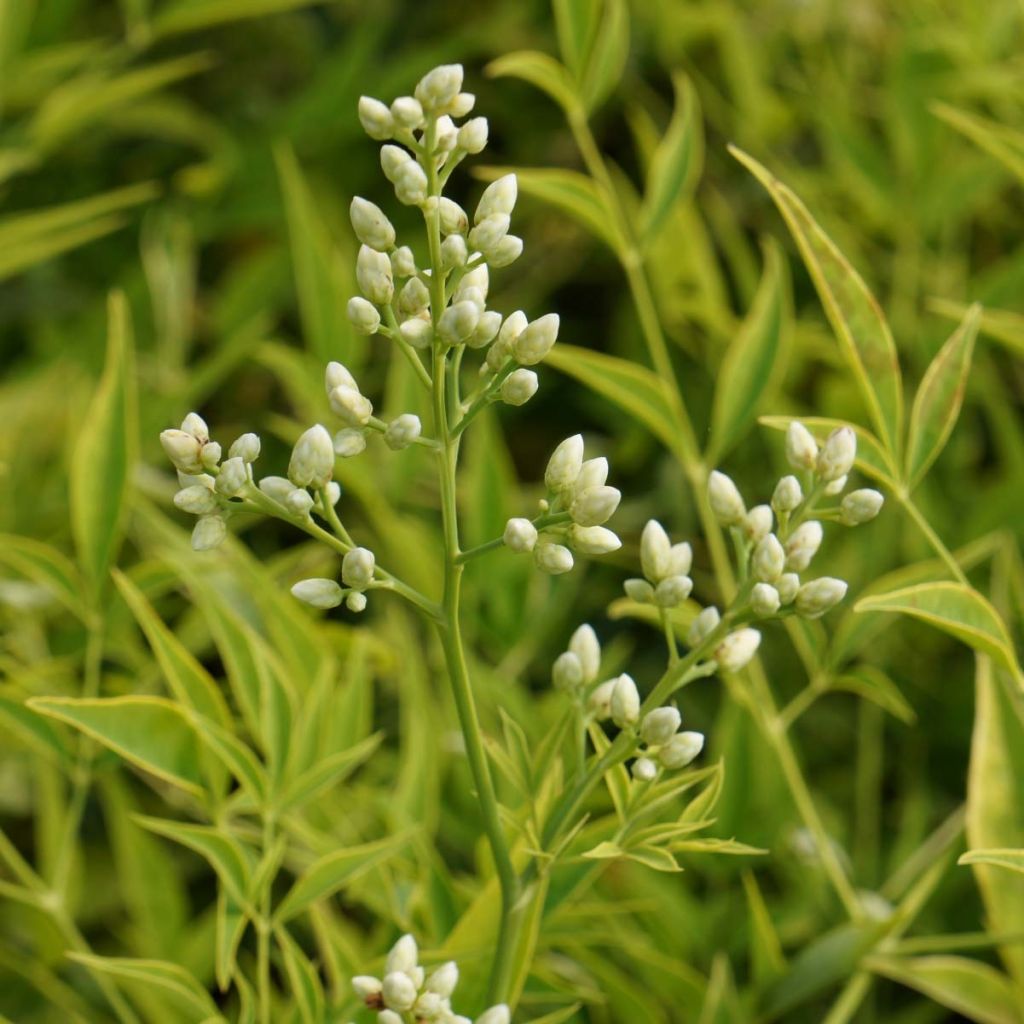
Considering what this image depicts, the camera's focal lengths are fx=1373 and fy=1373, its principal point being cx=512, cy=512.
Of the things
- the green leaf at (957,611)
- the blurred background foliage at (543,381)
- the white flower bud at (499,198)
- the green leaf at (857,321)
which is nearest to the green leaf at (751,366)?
the blurred background foliage at (543,381)

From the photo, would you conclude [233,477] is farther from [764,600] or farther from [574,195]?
[574,195]

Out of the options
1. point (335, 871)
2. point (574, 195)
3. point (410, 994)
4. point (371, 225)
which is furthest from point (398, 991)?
point (574, 195)

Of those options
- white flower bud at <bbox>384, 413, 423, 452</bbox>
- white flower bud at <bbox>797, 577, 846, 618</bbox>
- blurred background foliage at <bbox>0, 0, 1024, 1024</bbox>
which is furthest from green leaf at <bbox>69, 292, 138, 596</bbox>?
white flower bud at <bbox>797, 577, 846, 618</bbox>

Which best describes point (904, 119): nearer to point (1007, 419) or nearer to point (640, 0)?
point (1007, 419)

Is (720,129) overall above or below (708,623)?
below

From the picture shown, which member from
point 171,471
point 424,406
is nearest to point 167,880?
point 424,406

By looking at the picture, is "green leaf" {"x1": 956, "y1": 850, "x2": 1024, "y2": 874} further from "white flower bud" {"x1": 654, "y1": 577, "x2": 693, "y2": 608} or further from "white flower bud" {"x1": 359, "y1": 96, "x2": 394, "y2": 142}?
"white flower bud" {"x1": 359, "y1": 96, "x2": 394, "y2": 142}
